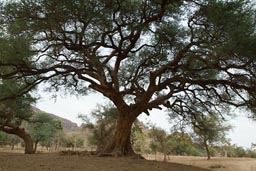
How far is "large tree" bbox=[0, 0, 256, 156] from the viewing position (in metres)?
7.83

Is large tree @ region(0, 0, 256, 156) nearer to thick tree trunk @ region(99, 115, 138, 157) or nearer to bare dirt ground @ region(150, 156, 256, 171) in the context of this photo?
thick tree trunk @ region(99, 115, 138, 157)

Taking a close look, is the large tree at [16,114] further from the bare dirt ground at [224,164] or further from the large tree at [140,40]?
the bare dirt ground at [224,164]

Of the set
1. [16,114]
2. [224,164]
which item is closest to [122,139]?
[16,114]

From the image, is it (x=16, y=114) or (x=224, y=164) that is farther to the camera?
(x=224, y=164)

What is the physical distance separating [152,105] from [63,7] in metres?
5.37

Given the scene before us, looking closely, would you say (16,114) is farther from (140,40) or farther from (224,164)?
(224,164)

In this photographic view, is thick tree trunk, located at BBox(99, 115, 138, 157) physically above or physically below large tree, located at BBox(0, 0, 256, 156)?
below

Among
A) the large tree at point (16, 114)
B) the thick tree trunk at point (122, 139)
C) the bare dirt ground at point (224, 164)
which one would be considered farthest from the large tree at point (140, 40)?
the bare dirt ground at point (224, 164)

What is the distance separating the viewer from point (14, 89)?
13305mm

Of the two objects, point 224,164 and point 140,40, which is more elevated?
point 140,40

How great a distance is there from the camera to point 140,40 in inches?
455

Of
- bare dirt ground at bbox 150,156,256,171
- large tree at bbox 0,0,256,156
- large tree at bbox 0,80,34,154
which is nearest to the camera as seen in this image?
large tree at bbox 0,0,256,156

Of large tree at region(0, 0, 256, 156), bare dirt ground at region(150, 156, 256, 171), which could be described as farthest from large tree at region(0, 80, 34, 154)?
bare dirt ground at region(150, 156, 256, 171)

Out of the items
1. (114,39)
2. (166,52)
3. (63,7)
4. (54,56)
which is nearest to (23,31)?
(63,7)
